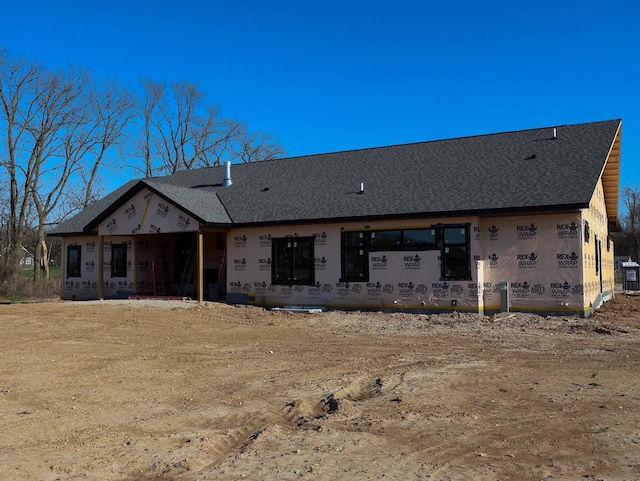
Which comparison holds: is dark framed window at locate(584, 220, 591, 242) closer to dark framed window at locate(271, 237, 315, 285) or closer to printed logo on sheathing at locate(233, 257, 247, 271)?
dark framed window at locate(271, 237, 315, 285)

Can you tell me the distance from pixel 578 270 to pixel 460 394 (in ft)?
32.4

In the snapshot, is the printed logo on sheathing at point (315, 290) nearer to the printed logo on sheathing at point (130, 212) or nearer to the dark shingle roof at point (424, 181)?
the dark shingle roof at point (424, 181)

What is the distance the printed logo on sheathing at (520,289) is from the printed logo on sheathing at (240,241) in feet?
29.8

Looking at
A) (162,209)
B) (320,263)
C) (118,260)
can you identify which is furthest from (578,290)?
(118,260)

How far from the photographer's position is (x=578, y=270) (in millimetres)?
15469

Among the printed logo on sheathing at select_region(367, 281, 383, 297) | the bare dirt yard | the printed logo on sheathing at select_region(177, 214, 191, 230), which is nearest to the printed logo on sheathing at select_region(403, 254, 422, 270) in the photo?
the printed logo on sheathing at select_region(367, 281, 383, 297)

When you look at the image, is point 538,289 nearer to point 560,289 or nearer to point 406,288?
point 560,289

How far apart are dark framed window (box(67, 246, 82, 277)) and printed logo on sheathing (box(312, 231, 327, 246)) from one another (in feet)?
39.2

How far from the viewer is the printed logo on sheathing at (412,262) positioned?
56.3 feet

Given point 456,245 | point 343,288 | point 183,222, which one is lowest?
point 343,288

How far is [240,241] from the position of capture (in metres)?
20.3

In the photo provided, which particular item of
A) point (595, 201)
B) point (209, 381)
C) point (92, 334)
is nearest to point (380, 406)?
point (209, 381)

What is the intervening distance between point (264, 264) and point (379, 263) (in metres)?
4.23

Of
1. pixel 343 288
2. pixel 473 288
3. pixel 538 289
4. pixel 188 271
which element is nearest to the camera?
pixel 538 289
